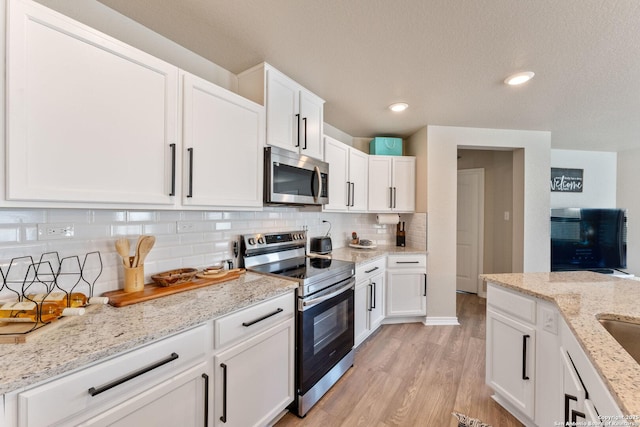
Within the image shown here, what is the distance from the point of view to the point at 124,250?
1311mm

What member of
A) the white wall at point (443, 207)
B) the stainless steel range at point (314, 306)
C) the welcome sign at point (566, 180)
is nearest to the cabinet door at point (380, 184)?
the white wall at point (443, 207)

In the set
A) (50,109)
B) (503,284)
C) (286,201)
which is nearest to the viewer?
(50,109)

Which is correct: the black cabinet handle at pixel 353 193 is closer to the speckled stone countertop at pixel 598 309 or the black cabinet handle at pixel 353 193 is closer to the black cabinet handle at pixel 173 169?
the speckled stone countertop at pixel 598 309

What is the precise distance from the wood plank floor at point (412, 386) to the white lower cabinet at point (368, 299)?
19cm

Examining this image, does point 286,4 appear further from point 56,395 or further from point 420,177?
point 420,177

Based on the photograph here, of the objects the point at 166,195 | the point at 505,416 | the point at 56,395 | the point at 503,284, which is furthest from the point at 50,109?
the point at 505,416

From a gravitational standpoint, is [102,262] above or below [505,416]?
above

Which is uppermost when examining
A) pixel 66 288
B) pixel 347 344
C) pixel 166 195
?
pixel 166 195

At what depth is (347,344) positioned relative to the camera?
7.14 ft

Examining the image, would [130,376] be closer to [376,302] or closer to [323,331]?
[323,331]

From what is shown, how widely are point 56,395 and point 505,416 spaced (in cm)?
236

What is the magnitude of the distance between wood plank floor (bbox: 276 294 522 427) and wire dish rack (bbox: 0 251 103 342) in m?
1.40

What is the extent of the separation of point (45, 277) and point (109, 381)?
26.6 inches

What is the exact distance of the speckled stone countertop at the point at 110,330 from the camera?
0.73 metres
